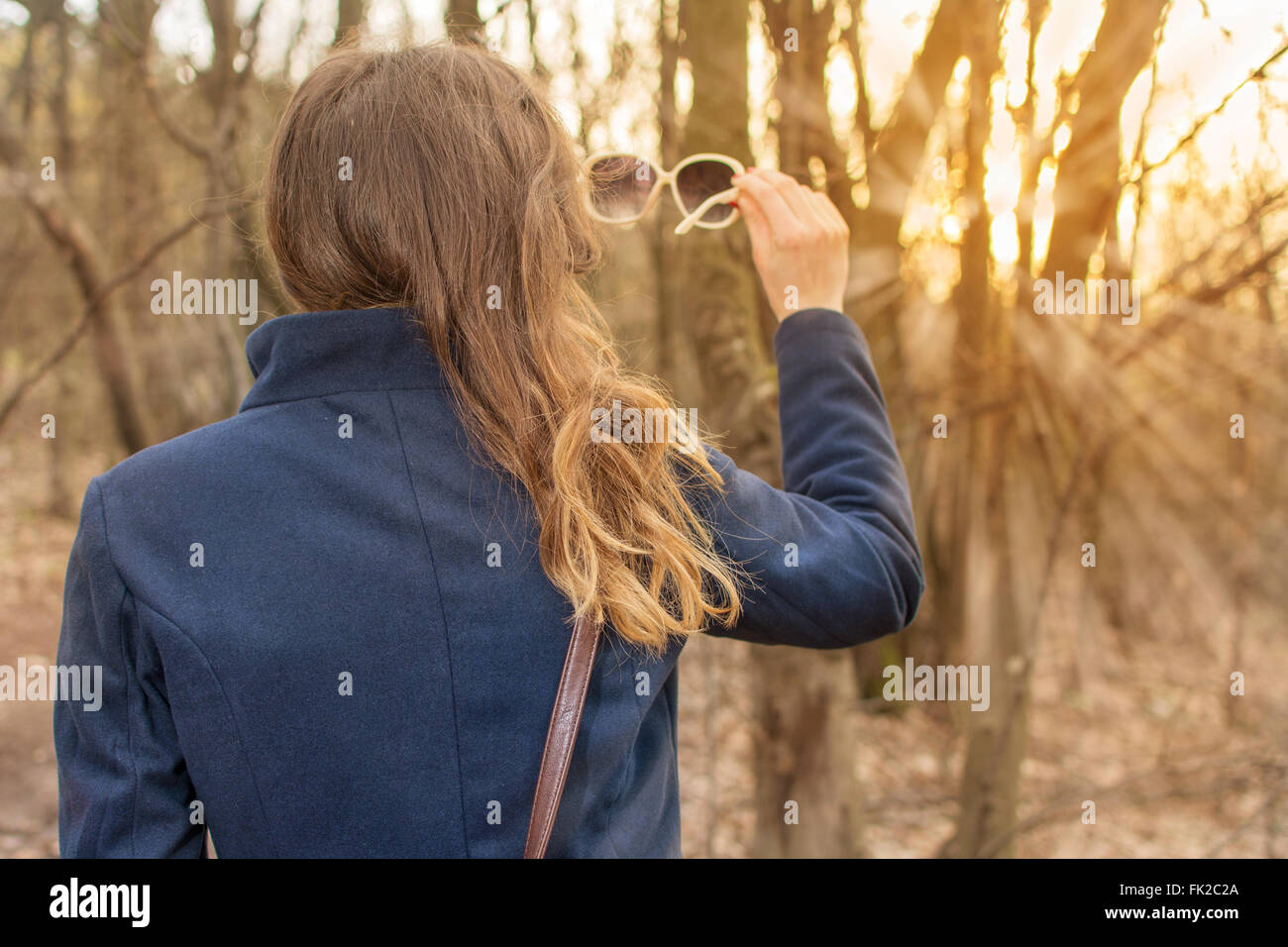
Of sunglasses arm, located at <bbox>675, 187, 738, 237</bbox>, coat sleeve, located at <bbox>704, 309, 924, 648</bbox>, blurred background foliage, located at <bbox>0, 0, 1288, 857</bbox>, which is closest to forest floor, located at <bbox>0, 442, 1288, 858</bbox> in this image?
blurred background foliage, located at <bbox>0, 0, 1288, 857</bbox>

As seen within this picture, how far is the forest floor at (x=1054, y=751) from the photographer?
3.56 m

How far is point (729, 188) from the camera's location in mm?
1576

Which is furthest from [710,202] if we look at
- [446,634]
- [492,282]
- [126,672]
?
[126,672]

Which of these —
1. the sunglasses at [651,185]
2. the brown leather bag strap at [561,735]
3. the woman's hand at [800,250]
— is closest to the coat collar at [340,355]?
the brown leather bag strap at [561,735]

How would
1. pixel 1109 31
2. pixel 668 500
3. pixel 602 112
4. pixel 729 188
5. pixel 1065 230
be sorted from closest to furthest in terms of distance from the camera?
1. pixel 668 500
2. pixel 729 188
3. pixel 1109 31
4. pixel 1065 230
5. pixel 602 112

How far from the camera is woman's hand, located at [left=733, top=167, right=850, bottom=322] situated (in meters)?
1.29

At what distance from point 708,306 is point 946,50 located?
105 centimetres

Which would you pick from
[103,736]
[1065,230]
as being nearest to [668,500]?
[103,736]

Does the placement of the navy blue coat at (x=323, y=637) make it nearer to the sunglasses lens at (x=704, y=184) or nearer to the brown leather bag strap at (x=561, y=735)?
the brown leather bag strap at (x=561, y=735)

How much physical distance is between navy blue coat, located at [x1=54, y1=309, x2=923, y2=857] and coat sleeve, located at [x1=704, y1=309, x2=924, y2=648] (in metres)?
0.21

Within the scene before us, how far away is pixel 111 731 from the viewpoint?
89 centimetres

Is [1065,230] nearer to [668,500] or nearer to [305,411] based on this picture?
[668,500]

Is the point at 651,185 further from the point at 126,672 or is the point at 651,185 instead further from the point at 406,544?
the point at 126,672

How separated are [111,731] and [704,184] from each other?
1.31 meters
